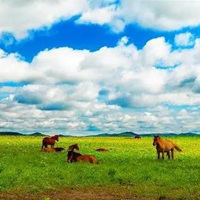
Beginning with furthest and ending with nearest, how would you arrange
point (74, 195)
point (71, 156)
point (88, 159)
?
point (71, 156) < point (88, 159) < point (74, 195)

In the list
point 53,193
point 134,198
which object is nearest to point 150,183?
point 134,198

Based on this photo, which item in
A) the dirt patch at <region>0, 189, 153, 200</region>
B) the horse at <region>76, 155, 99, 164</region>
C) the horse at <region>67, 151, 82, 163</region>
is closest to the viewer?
the dirt patch at <region>0, 189, 153, 200</region>

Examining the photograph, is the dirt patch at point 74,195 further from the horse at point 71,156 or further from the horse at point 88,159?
the horse at point 71,156

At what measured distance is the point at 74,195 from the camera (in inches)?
724

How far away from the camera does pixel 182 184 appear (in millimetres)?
21500

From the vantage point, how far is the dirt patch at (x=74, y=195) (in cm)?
1769

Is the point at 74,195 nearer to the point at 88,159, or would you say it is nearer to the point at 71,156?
the point at 88,159

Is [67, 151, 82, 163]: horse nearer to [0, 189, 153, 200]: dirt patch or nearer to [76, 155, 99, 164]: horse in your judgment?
[76, 155, 99, 164]: horse

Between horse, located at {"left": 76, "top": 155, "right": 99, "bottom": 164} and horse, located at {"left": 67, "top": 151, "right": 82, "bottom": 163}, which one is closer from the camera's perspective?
horse, located at {"left": 76, "top": 155, "right": 99, "bottom": 164}

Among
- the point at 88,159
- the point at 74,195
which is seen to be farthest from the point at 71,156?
the point at 74,195

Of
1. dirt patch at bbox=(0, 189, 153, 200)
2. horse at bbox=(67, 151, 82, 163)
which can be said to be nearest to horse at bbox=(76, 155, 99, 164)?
horse at bbox=(67, 151, 82, 163)

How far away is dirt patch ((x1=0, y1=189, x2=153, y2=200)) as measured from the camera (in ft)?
58.0

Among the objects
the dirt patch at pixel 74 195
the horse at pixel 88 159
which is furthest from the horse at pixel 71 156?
the dirt patch at pixel 74 195

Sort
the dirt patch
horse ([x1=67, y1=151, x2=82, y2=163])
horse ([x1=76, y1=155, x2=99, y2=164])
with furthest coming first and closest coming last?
horse ([x1=67, y1=151, x2=82, y2=163]), horse ([x1=76, y1=155, x2=99, y2=164]), the dirt patch
